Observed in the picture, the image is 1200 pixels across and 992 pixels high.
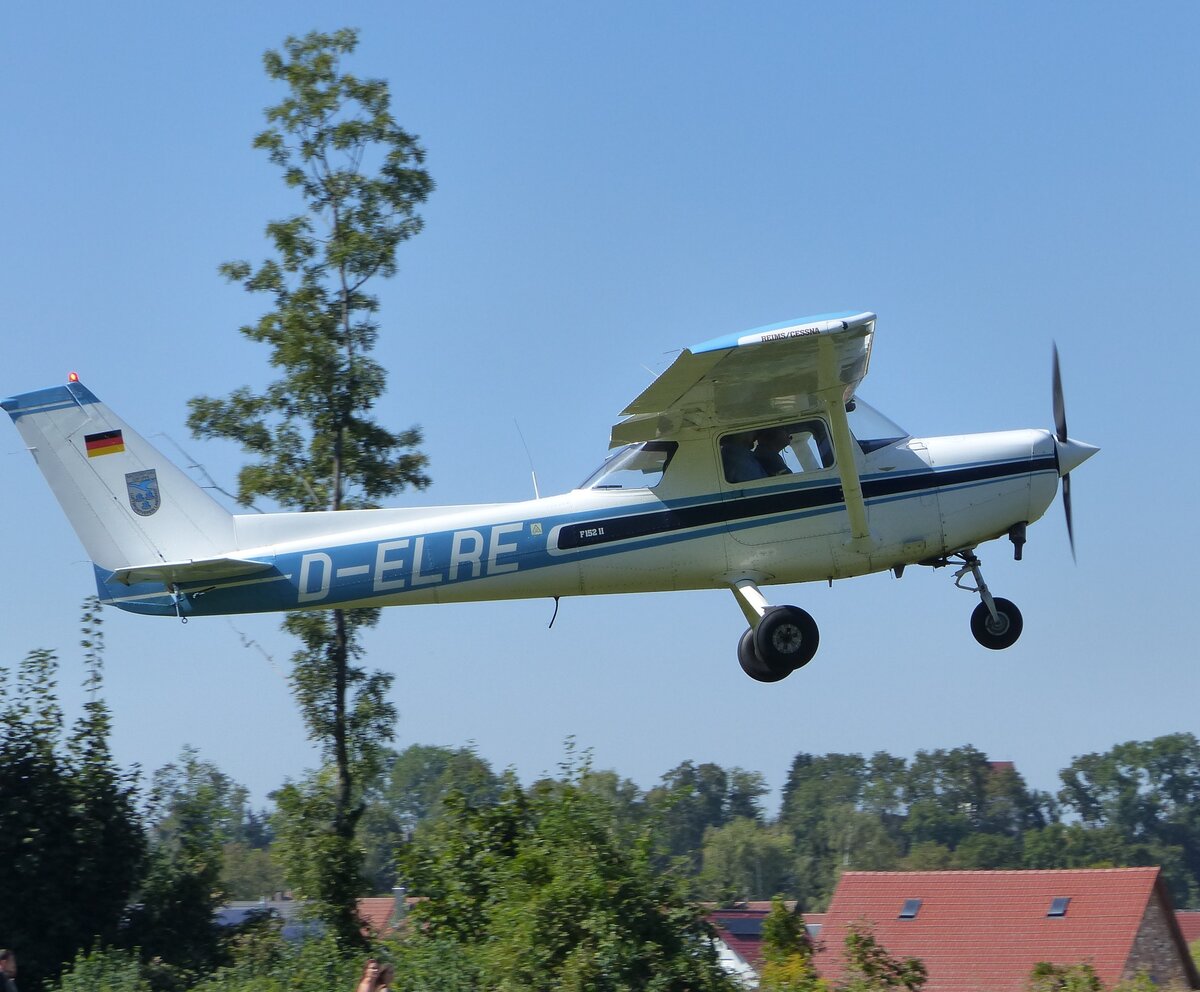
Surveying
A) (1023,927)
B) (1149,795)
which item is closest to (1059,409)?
(1023,927)

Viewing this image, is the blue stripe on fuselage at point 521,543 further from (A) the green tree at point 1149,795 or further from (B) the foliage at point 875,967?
(A) the green tree at point 1149,795

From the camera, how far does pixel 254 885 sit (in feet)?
246

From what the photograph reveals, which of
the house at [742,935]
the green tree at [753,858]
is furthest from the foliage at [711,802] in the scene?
the house at [742,935]

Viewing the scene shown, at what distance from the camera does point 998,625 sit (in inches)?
516

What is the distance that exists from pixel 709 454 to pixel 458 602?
2310 mm

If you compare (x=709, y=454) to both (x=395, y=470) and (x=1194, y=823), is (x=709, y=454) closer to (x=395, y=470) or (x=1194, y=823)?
(x=395, y=470)

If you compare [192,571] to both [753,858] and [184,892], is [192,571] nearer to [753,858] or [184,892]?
[184,892]

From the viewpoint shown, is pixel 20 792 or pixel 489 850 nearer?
pixel 489 850

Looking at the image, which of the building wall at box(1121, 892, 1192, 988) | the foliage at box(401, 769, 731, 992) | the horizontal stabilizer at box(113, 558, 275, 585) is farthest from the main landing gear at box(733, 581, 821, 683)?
the building wall at box(1121, 892, 1192, 988)

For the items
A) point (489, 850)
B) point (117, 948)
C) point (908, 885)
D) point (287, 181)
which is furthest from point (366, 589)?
point (908, 885)

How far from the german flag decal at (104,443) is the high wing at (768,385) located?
398cm

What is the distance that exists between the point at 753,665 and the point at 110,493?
5318mm

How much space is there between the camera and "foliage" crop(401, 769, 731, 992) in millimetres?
15703

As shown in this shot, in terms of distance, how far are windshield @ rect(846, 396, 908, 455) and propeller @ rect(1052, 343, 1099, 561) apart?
141cm
